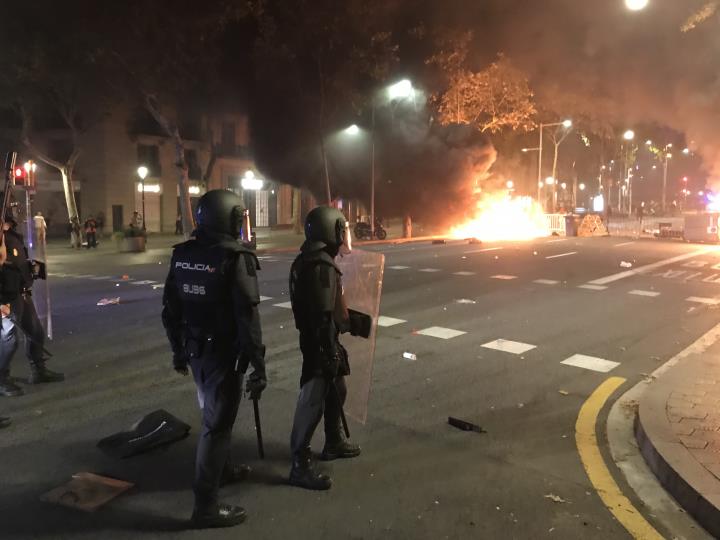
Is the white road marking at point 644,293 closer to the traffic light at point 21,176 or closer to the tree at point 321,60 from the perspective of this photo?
the traffic light at point 21,176

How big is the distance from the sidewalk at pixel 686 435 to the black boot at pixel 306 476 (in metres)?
1.94

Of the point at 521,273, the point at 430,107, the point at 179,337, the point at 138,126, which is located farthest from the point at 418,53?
the point at 179,337

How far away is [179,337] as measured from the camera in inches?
124

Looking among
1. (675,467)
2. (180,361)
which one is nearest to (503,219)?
(675,467)

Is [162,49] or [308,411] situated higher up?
[162,49]

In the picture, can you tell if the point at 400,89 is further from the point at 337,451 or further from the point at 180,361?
the point at 180,361

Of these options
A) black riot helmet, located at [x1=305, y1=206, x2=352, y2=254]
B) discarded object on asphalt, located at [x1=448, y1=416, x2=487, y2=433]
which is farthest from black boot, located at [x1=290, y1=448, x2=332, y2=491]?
discarded object on asphalt, located at [x1=448, y1=416, x2=487, y2=433]

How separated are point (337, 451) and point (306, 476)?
0.45 metres

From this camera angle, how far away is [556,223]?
3080 cm

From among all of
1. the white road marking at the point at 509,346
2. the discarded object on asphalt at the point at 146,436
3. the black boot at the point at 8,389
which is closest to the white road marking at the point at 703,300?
the white road marking at the point at 509,346

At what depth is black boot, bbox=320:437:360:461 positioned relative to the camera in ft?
12.6

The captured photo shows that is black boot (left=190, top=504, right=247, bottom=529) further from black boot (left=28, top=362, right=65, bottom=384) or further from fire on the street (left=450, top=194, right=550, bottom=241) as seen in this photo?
fire on the street (left=450, top=194, right=550, bottom=241)

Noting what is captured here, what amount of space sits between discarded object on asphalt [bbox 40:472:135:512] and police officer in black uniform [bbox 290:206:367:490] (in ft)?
3.18

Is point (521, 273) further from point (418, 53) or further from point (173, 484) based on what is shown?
point (418, 53)
